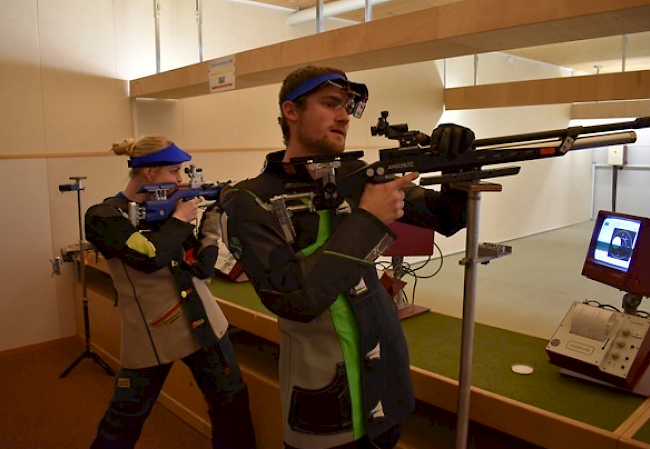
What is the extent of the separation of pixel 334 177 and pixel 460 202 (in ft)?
1.25

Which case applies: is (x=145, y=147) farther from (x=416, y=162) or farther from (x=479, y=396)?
(x=479, y=396)

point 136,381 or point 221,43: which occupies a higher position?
point 221,43

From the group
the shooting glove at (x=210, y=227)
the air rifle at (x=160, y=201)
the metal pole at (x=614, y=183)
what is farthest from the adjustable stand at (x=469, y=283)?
the metal pole at (x=614, y=183)

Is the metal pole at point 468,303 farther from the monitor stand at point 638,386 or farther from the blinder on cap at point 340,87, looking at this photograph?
the monitor stand at point 638,386

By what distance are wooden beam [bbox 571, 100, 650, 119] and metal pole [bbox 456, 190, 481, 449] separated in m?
5.84

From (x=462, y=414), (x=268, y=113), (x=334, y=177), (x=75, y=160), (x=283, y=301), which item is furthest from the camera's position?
(x=268, y=113)

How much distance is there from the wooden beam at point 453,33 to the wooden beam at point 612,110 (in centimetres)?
482

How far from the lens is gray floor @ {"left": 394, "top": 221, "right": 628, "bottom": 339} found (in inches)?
186

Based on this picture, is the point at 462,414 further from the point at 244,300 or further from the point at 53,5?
the point at 53,5

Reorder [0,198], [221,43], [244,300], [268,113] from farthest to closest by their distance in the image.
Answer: [268,113] → [221,43] → [0,198] → [244,300]

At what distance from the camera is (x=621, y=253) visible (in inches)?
76.5

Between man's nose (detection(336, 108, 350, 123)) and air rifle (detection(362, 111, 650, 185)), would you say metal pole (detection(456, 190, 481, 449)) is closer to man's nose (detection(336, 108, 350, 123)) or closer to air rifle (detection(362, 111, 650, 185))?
air rifle (detection(362, 111, 650, 185))

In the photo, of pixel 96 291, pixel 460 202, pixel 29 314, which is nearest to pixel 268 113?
pixel 96 291

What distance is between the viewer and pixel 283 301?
1.20 m
